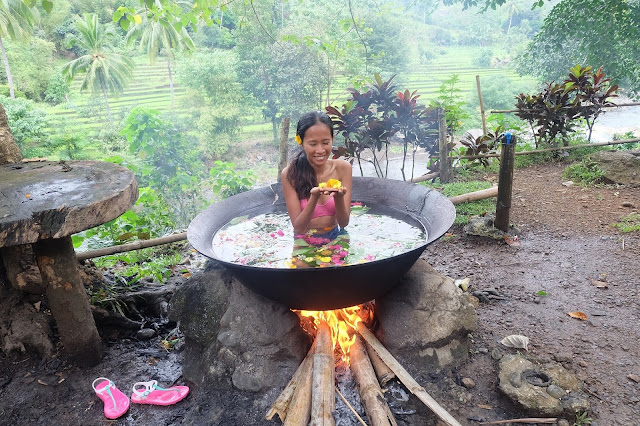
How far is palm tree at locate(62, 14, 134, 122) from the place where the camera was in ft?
77.2

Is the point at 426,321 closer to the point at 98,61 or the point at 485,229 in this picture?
the point at 485,229

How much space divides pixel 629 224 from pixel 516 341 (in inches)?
112

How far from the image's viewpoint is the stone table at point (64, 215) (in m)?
1.93

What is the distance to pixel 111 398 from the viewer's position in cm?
236

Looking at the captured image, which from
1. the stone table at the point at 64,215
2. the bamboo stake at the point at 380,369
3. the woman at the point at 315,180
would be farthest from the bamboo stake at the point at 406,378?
the stone table at the point at 64,215

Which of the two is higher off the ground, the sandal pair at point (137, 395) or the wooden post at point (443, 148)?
the wooden post at point (443, 148)

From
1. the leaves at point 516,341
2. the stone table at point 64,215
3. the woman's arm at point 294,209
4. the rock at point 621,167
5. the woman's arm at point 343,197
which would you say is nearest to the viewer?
the stone table at point 64,215

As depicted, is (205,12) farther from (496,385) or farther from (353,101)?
(496,385)

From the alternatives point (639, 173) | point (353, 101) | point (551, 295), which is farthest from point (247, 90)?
point (551, 295)

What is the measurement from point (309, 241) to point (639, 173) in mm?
5385

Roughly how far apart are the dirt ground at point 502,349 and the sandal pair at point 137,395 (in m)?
0.05

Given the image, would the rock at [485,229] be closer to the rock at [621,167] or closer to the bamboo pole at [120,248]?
the rock at [621,167]

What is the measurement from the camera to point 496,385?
2.29m

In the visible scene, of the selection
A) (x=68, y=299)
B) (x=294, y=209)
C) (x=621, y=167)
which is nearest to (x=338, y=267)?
(x=294, y=209)
